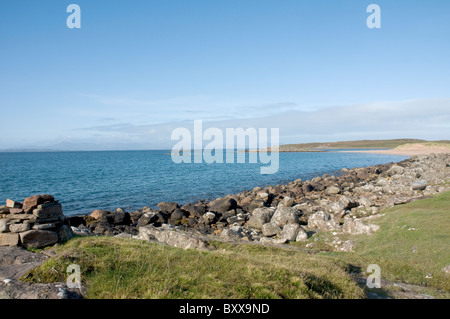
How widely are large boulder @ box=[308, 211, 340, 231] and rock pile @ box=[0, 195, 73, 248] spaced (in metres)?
16.5

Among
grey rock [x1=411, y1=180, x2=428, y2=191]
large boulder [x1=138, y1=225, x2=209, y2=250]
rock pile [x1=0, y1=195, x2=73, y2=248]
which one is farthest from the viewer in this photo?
grey rock [x1=411, y1=180, x2=428, y2=191]

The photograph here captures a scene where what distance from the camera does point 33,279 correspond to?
8367 millimetres

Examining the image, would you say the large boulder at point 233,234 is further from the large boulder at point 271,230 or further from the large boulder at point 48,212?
the large boulder at point 48,212

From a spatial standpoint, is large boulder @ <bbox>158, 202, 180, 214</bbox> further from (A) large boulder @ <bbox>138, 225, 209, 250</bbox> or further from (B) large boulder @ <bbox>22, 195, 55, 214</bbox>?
(B) large boulder @ <bbox>22, 195, 55, 214</bbox>

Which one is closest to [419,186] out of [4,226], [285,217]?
[285,217]

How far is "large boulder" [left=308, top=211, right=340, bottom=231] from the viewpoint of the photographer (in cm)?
2127

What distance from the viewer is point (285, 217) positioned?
Result: 925 inches

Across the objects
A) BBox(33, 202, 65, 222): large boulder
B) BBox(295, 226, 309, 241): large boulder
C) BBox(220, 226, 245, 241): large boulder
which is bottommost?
BBox(220, 226, 245, 241): large boulder

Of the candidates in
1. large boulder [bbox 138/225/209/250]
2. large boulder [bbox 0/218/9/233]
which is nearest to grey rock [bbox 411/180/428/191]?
large boulder [bbox 138/225/209/250]

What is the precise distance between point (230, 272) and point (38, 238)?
8.67 meters
